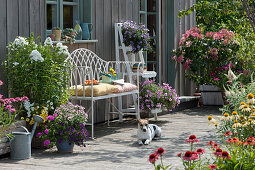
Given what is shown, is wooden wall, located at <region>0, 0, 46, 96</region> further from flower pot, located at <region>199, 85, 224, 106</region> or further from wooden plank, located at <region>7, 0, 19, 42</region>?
flower pot, located at <region>199, 85, 224, 106</region>

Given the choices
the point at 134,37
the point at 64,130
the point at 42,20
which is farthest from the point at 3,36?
the point at 134,37

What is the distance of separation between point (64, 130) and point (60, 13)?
6.12 ft

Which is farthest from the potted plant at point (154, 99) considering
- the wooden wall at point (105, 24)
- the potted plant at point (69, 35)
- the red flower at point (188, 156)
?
the red flower at point (188, 156)

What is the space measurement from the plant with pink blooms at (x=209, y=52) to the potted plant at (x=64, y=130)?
4163mm

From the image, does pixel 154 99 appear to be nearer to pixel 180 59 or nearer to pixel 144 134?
pixel 144 134

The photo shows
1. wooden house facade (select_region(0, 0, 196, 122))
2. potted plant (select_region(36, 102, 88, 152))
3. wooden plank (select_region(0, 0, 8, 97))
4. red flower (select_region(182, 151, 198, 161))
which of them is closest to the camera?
red flower (select_region(182, 151, 198, 161))

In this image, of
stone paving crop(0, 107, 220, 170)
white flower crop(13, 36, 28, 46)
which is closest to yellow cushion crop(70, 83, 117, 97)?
stone paving crop(0, 107, 220, 170)

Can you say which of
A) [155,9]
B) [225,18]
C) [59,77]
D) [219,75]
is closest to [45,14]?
[59,77]

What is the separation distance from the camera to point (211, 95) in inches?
363

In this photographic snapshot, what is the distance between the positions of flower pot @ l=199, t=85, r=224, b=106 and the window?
11.0 ft

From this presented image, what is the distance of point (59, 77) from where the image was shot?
5.32m

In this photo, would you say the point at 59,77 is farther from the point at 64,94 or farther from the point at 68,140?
the point at 68,140

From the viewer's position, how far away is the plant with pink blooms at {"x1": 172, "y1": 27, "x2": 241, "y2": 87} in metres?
8.98

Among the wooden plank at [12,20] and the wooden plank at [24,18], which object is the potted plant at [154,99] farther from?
the wooden plank at [12,20]
